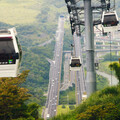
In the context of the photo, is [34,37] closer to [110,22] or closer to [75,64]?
[75,64]

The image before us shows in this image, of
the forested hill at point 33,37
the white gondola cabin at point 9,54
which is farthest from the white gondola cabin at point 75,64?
the forested hill at point 33,37

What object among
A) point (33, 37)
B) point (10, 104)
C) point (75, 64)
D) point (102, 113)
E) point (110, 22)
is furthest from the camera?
point (33, 37)

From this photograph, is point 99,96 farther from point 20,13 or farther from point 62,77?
point 20,13

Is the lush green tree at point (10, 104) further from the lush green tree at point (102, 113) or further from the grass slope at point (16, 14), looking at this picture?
the grass slope at point (16, 14)

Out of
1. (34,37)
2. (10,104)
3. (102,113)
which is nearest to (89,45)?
(102,113)

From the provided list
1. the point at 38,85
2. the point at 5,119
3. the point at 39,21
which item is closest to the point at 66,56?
the point at 38,85

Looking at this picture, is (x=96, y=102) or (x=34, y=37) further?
(x=34, y=37)

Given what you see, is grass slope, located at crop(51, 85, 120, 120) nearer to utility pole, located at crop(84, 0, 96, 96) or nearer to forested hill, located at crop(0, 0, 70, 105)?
utility pole, located at crop(84, 0, 96, 96)
